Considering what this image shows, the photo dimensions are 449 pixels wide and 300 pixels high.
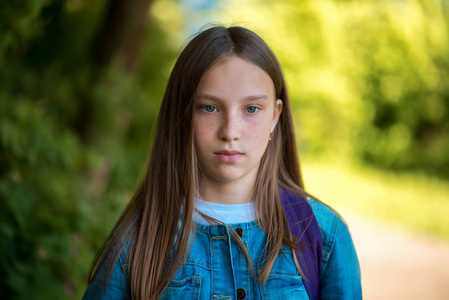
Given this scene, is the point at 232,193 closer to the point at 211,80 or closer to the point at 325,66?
the point at 211,80

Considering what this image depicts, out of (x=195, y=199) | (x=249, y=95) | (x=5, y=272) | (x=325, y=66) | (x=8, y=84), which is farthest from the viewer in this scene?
(x=325, y=66)

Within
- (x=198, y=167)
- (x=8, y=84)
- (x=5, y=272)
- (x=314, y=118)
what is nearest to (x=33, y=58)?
(x=8, y=84)

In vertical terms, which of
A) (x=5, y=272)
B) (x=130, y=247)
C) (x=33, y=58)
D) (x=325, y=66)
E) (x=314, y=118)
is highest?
(x=325, y=66)

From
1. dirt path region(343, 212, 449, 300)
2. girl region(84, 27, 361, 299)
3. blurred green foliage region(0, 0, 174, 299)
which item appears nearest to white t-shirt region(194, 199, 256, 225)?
girl region(84, 27, 361, 299)

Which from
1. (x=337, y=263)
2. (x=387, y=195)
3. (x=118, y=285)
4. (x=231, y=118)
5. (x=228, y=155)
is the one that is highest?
(x=387, y=195)

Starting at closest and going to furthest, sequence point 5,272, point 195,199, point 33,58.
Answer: point 195,199 < point 5,272 < point 33,58

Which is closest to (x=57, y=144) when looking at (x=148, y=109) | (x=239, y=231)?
(x=148, y=109)

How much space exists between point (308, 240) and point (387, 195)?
7.04 m

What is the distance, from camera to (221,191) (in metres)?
1.74

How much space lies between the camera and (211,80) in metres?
1.63

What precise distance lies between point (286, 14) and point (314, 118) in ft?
9.14

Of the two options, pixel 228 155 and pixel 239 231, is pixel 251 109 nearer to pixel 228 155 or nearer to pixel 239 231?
pixel 228 155

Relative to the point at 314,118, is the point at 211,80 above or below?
below

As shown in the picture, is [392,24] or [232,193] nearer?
[232,193]
